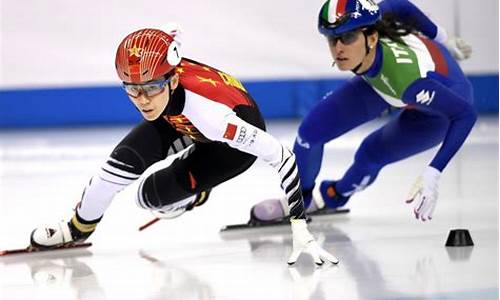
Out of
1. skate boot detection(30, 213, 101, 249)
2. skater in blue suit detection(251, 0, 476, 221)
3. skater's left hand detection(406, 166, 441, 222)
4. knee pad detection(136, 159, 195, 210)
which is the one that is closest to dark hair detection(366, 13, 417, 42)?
skater in blue suit detection(251, 0, 476, 221)

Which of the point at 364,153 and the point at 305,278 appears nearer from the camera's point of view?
the point at 305,278

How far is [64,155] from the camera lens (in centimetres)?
930

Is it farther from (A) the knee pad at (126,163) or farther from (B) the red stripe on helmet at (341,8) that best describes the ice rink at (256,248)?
(B) the red stripe on helmet at (341,8)

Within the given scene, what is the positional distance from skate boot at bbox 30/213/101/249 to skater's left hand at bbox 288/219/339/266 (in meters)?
1.03

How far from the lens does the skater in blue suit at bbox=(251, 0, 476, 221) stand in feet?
16.5

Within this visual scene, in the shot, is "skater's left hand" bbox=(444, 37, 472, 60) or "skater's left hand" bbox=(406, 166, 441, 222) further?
"skater's left hand" bbox=(444, 37, 472, 60)

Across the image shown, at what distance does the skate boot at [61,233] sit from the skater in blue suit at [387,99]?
3.32ft

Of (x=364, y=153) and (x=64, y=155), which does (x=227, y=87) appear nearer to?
(x=364, y=153)

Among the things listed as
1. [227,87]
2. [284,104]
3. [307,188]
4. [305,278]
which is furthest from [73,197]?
[284,104]

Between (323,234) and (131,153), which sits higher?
(131,153)

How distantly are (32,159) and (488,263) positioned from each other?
537 cm

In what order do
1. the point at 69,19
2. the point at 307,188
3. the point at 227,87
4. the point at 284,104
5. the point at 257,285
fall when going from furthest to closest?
the point at 284,104, the point at 69,19, the point at 307,188, the point at 227,87, the point at 257,285

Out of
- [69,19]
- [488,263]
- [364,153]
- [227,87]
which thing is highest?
[69,19]

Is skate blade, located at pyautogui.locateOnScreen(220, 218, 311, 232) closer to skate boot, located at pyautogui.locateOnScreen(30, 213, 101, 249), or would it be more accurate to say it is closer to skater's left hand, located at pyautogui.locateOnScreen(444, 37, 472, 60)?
skate boot, located at pyautogui.locateOnScreen(30, 213, 101, 249)
